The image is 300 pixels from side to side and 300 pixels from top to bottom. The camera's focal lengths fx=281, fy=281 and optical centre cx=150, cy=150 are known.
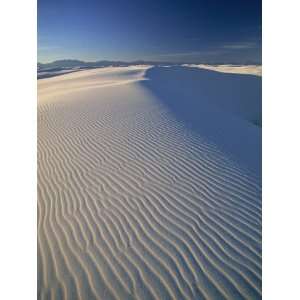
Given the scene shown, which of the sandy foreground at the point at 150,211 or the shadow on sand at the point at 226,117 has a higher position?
the shadow on sand at the point at 226,117

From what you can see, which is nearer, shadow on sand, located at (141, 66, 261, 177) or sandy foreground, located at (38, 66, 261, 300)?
sandy foreground, located at (38, 66, 261, 300)

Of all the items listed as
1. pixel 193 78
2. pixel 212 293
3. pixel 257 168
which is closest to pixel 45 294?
pixel 212 293

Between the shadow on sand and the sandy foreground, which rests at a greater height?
the shadow on sand

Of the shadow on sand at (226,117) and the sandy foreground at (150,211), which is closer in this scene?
the sandy foreground at (150,211)

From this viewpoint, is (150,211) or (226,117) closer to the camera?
(150,211)

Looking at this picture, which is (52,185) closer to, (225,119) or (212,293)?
(212,293)

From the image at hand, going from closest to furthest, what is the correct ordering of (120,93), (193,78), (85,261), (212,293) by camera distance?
(212,293) < (85,261) < (120,93) < (193,78)

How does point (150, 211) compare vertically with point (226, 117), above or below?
below
